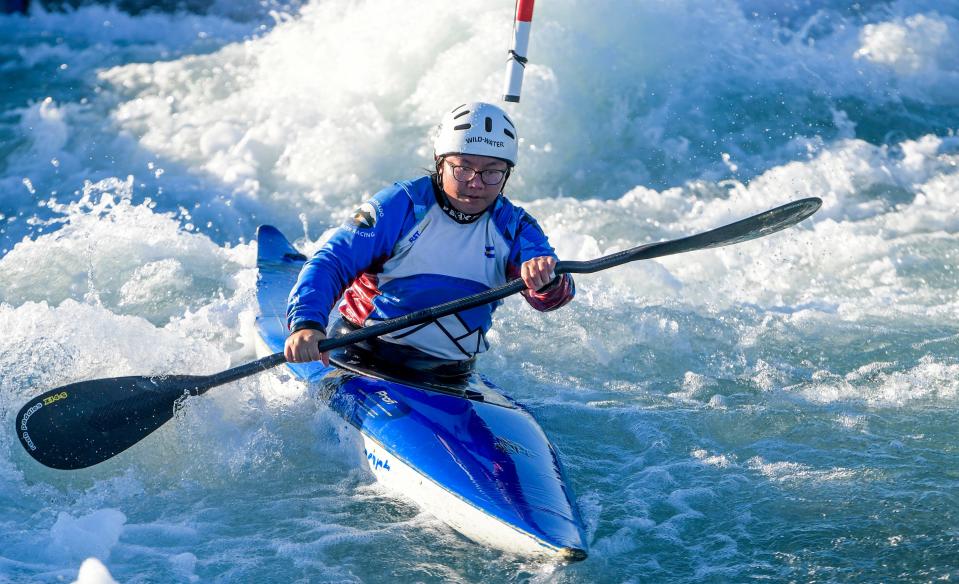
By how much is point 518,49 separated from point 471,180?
2.60m

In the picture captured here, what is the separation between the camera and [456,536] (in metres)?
3.68

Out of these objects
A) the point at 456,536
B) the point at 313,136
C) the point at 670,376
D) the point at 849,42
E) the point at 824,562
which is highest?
the point at 849,42

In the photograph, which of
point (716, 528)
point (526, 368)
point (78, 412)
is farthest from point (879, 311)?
point (78, 412)

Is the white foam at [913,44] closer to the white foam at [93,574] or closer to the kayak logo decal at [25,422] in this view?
the kayak logo decal at [25,422]

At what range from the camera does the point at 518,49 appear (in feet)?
20.6

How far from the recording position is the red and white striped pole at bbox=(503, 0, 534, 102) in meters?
6.27

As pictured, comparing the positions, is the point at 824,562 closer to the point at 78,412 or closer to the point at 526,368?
the point at 526,368

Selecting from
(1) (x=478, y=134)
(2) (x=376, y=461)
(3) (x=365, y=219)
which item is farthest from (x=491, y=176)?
(2) (x=376, y=461)

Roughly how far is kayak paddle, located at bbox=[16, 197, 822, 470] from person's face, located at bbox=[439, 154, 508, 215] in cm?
38

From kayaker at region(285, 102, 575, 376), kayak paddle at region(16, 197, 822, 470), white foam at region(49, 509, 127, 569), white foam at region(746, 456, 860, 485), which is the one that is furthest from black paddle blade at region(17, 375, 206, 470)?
white foam at region(746, 456, 860, 485)

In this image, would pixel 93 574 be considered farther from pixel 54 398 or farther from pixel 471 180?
pixel 471 180

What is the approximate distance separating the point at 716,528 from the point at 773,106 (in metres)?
7.29

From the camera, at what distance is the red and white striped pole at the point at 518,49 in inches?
247

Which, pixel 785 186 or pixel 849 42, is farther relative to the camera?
pixel 849 42
